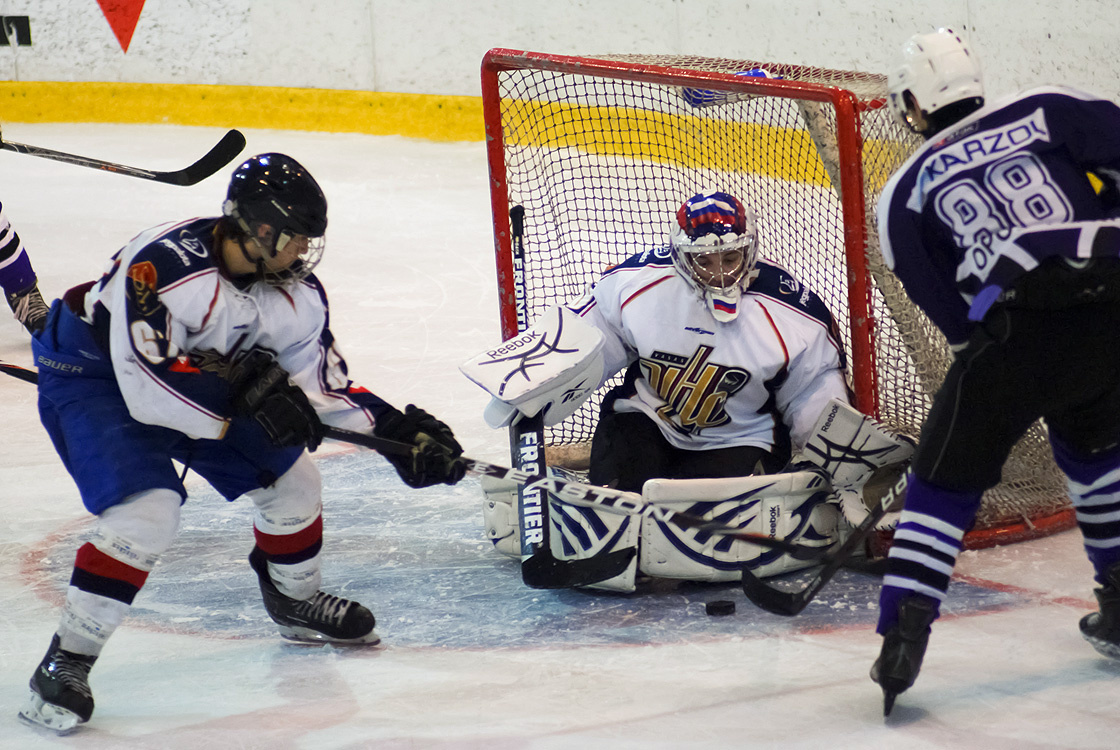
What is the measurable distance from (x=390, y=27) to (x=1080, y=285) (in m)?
6.03

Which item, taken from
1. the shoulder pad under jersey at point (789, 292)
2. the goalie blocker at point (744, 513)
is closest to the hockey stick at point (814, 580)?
the goalie blocker at point (744, 513)

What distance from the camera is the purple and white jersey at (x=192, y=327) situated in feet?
7.20

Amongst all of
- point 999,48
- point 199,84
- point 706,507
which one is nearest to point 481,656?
point 706,507

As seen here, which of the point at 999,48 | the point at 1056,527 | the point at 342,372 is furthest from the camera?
the point at 999,48

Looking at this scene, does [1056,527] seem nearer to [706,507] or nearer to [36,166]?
[706,507]

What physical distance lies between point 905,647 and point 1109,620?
45cm

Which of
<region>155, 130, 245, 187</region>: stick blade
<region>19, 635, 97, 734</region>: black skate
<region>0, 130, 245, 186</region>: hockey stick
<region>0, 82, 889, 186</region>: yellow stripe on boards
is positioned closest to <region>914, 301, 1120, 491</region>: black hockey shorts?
<region>19, 635, 97, 734</region>: black skate

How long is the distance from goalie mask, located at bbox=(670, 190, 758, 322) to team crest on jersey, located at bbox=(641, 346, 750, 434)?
12cm

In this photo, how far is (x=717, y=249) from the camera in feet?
9.02

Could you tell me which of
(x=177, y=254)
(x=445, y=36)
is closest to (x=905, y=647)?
(x=177, y=254)

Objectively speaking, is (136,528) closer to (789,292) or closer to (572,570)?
(572,570)

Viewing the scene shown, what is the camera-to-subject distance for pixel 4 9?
311 inches

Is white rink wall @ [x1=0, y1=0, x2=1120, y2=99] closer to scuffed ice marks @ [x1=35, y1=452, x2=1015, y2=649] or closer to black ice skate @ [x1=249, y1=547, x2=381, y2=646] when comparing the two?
scuffed ice marks @ [x1=35, y1=452, x2=1015, y2=649]

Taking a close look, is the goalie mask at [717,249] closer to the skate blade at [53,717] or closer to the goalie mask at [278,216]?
the goalie mask at [278,216]
